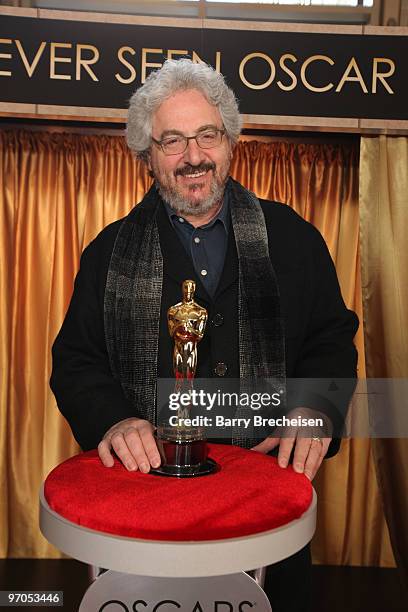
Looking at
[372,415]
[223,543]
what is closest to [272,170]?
[372,415]

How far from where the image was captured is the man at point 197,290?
1.33 meters

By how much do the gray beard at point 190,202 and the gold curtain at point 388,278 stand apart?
0.84 metres

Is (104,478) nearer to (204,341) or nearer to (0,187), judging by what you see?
(204,341)

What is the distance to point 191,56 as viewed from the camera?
1.69 metres

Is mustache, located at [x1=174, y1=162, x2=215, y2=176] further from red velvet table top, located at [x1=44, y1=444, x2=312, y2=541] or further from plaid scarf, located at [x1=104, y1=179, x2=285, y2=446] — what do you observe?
red velvet table top, located at [x1=44, y1=444, x2=312, y2=541]

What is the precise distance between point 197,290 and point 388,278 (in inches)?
38.4

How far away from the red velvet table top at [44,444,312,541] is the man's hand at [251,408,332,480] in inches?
1.0

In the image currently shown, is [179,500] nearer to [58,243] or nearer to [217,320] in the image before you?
[217,320]

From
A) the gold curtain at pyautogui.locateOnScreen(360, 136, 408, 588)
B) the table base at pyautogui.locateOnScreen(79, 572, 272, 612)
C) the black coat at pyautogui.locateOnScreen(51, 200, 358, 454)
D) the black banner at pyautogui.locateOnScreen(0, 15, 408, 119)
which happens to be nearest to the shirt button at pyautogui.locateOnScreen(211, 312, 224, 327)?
the black coat at pyautogui.locateOnScreen(51, 200, 358, 454)

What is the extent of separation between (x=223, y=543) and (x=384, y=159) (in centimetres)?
154

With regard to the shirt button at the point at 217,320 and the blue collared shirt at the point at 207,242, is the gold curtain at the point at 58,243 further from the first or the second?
the shirt button at the point at 217,320

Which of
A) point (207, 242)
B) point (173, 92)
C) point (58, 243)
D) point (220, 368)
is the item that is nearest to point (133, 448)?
point (220, 368)

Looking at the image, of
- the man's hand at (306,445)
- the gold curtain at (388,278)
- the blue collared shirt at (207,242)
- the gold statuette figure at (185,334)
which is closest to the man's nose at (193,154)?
the blue collared shirt at (207,242)

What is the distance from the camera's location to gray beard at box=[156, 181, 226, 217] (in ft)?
4.49
